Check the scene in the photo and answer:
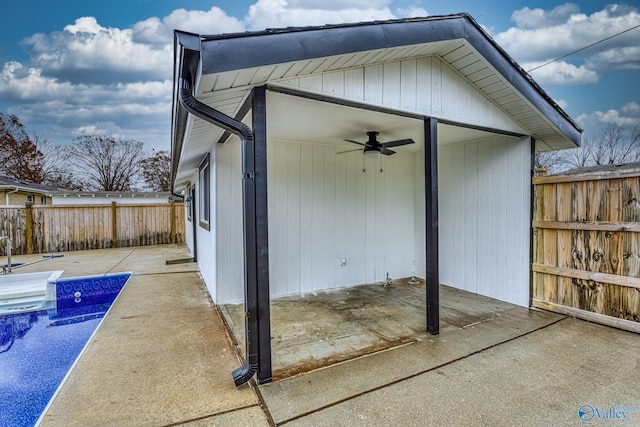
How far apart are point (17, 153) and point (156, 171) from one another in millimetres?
7577

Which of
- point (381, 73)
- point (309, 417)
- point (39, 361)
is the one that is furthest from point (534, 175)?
point (39, 361)

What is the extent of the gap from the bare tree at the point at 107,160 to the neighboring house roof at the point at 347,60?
70.0ft

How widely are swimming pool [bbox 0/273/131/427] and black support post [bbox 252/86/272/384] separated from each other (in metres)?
1.61

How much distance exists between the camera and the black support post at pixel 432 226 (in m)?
3.65

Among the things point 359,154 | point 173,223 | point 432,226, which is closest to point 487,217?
point 432,226

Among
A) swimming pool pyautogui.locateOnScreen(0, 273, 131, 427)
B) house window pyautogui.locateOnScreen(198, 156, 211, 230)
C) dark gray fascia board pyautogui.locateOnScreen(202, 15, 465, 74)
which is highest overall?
dark gray fascia board pyautogui.locateOnScreen(202, 15, 465, 74)

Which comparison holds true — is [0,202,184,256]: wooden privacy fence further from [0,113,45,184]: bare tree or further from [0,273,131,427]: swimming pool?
[0,113,45,184]: bare tree

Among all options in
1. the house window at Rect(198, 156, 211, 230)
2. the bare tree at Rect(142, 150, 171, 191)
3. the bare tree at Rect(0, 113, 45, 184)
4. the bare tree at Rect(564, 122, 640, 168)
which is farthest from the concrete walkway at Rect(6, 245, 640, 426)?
the bare tree at Rect(0, 113, 45, 184)

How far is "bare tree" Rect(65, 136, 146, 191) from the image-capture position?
69.9ft

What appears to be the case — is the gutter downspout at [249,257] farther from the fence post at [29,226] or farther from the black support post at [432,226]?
the fence post at [29,226]

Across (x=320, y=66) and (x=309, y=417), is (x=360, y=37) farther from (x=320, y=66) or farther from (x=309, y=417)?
(x=309, y=417)

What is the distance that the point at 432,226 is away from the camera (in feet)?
12.0

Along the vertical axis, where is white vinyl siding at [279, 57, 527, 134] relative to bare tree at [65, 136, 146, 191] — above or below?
below

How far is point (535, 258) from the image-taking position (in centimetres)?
459
